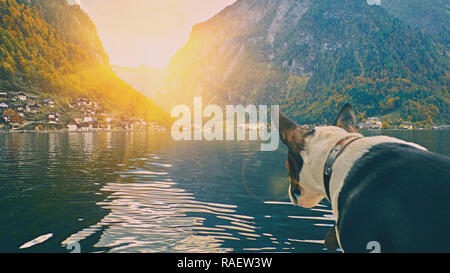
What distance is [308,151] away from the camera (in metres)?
4.30

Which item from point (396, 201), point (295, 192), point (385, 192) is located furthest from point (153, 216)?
point (396, 201)

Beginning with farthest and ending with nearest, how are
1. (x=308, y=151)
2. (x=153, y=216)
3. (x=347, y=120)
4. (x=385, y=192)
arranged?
(x=153, y=216) → (x=347, y=120) → (x=308, y=151) → (x=385, y=192)

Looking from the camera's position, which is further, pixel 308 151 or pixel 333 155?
pixel 308 151

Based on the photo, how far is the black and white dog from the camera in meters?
2.80

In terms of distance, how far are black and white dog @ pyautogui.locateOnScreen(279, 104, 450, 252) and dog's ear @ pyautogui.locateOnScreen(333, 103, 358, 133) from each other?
479mm

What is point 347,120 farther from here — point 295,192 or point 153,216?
point 153,216

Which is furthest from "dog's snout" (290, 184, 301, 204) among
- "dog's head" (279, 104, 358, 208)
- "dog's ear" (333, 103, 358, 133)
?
"dog's ear" (333, 103, 358, 133)

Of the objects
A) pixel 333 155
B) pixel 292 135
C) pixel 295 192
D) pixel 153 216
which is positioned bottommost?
pixel 153 216

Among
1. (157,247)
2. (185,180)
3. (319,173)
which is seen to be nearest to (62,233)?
(157,247)

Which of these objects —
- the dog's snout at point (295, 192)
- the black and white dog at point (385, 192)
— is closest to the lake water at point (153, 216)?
the dog's snout at point (295, 192)

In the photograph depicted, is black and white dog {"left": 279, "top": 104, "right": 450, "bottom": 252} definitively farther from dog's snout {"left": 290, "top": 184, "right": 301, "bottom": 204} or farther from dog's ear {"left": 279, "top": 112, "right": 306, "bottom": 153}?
dog's snout {"left": 290, "top": 184, "right": 301, "bottom": 204}

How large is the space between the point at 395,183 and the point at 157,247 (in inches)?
354

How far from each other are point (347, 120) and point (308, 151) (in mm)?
813
